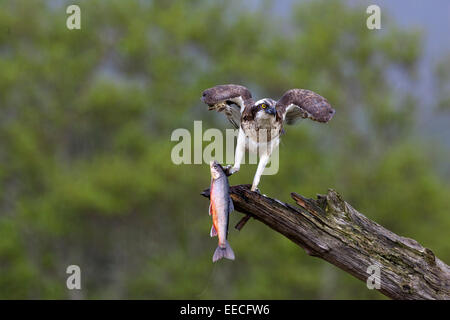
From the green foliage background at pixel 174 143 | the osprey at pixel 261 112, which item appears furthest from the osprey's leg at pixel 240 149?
the green foliage background at pixel 174 143

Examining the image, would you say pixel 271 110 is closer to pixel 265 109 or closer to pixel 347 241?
pixel 265 109

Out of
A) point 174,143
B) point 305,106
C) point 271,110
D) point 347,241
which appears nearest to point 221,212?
point 271,110

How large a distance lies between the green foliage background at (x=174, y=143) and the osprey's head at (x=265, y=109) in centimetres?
1636

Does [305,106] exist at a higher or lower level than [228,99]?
lower

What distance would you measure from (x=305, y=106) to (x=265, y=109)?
48 centimetres

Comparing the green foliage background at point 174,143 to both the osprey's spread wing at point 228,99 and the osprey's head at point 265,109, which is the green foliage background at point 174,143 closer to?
the osprey's spread wing at point 228,99

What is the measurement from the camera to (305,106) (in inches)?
238

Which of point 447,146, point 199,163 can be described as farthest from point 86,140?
point 447,146

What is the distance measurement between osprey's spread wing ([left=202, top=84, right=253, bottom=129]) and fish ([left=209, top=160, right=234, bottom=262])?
112cm

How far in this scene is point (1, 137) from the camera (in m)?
24.2

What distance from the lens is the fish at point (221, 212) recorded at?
16.4 ft

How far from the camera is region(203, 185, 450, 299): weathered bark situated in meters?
5.73

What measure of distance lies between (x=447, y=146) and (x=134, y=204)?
1403 centimetres

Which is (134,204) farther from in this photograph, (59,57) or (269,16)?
(269,16)
